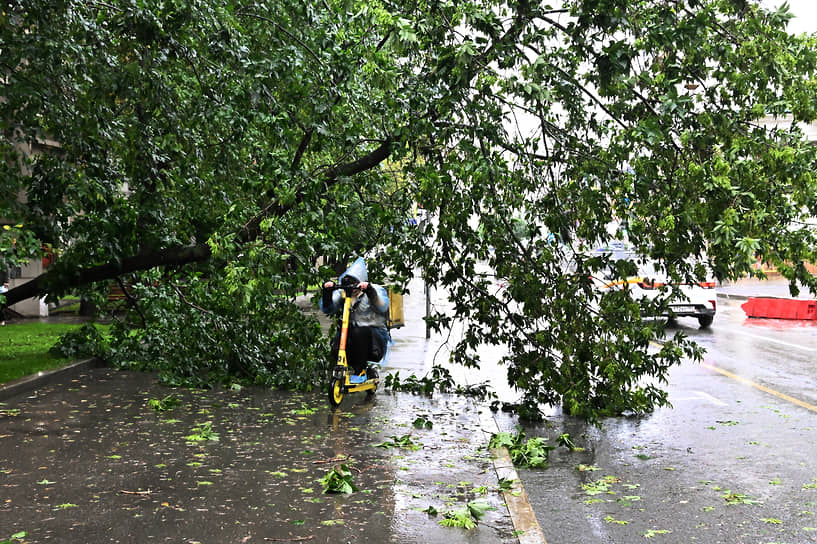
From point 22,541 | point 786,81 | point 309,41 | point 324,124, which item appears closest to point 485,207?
point 324,124

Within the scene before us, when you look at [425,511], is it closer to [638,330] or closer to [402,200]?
[638,330]

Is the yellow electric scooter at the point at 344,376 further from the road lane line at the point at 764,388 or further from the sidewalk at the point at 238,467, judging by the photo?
the road lane line at the point at 764,388

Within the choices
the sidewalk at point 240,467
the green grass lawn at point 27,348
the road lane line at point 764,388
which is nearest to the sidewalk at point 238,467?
the sidewalk at point 240,467

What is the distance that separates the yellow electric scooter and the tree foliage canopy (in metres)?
0.97

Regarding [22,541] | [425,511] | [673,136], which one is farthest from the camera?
[673,136]

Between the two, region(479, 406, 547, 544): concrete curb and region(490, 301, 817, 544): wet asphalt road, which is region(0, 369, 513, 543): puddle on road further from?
region(490, 301, 817, 544): wet asphalt road

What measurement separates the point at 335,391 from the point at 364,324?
3.32 ft

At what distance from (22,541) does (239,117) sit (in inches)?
251

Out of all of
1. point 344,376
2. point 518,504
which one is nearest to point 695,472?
point 518,504

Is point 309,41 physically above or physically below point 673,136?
above

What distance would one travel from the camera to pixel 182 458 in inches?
284

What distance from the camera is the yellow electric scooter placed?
9766 mm

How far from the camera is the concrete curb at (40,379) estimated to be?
10.2 meters

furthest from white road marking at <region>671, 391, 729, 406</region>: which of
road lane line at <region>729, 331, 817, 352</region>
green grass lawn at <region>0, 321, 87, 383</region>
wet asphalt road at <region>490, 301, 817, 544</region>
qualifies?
green grass lawn at <region>0, 321, 87, 383</region>
